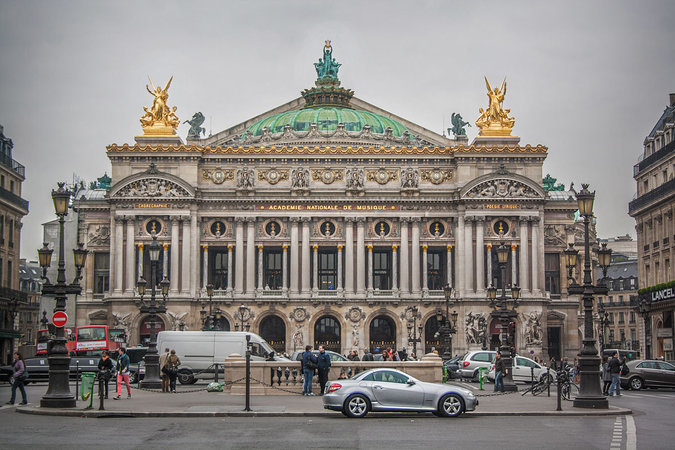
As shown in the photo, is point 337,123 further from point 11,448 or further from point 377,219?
point 11,448

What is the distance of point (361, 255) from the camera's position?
89125mm

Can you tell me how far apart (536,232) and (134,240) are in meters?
35.2

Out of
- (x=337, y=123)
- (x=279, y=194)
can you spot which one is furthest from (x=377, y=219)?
(x=337, y=123)

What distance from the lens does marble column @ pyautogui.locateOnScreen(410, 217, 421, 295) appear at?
291 ft

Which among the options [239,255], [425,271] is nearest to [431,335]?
[425,271]

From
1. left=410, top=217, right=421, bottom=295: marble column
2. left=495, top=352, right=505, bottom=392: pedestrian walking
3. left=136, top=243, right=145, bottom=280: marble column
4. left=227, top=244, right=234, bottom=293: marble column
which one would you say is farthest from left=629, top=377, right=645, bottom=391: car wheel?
left=136, top=243, right=145, bottom=280: marble column

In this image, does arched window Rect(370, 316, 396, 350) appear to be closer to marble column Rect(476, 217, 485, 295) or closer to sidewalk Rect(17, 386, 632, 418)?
marble column Rect(476, 217, 485, 295)

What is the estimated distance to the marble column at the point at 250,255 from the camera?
88.4 metres

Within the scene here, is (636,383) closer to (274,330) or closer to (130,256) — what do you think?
(274,330)

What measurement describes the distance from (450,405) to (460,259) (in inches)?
2228

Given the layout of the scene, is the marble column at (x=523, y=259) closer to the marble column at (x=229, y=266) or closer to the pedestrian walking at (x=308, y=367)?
the marble column at (x=229, y=266)

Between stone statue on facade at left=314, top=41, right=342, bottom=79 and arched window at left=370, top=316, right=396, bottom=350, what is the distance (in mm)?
33884

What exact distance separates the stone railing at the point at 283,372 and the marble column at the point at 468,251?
41.9m

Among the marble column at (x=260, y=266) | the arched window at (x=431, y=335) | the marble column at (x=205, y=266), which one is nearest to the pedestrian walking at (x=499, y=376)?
the arched window at (x=431, y=335)
